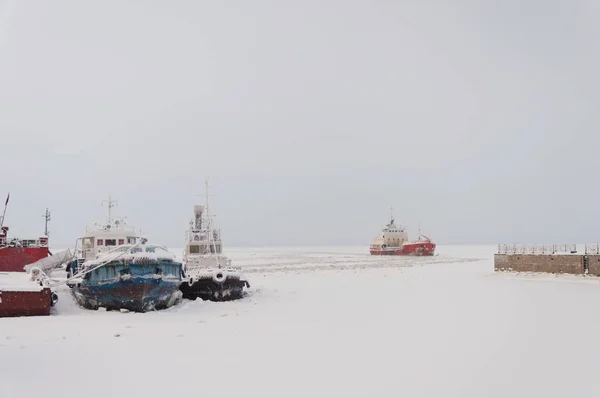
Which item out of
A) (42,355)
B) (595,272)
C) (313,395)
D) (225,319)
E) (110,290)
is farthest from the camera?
(595,272)

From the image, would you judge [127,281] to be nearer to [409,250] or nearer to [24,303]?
[24,303]

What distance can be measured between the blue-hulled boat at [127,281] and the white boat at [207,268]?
2.96 m

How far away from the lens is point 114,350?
12094 millimetres

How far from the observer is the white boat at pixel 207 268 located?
77.9ft

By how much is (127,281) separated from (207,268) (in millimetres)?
5987

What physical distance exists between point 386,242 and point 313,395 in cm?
10018

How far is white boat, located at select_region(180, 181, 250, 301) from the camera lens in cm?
2375

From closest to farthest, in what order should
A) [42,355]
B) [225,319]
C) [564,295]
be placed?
[42,355]
[225,319]
[564,295]

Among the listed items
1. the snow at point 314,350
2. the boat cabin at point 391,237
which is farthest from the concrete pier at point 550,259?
the boat cabin at point 391,237

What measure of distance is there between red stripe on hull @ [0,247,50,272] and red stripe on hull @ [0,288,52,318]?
814 inches

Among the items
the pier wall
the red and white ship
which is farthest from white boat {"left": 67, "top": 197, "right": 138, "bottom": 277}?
the red and white ship

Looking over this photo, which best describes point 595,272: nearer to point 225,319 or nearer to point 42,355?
point 225,319

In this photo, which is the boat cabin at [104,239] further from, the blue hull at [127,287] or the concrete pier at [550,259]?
the concrete pier at [550,259]

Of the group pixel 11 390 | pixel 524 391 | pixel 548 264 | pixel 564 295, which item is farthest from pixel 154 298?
pixel 548 264
